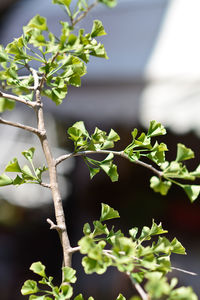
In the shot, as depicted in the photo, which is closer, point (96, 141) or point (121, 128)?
point (96, 141)

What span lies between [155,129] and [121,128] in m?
2.87

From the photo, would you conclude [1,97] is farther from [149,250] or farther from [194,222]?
[194,222]

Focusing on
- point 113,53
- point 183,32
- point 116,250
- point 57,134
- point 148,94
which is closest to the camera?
point 116,250

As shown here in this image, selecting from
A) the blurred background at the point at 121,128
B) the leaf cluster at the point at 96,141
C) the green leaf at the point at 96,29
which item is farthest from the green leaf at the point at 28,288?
the blurred background at the point at 121,128

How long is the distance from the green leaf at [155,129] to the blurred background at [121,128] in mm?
2294

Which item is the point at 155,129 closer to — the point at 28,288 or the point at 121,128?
the point at 28,288

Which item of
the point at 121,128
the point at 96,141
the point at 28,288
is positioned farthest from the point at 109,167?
the point at 121,128

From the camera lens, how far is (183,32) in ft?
10.0

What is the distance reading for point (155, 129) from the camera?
0.41 metres

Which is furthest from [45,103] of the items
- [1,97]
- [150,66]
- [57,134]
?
[1,97]

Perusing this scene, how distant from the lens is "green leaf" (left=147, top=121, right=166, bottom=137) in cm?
40

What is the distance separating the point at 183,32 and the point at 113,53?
0.56 metres

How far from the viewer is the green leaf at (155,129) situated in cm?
40

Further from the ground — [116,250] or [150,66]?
[116,250]
